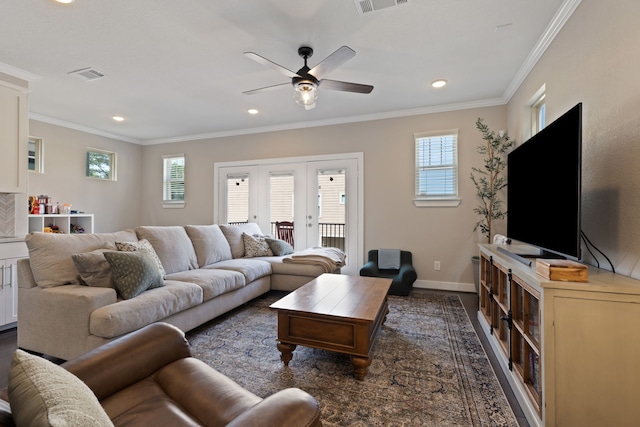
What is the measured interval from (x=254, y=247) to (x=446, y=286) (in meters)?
2.88

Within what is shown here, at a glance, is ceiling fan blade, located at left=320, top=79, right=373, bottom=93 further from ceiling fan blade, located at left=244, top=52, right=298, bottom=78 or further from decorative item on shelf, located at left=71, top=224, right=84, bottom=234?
decorative item on shelf, located at left=71, top=224, right=84, bottom=234

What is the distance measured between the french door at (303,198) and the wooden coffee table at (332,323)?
8.24 ft

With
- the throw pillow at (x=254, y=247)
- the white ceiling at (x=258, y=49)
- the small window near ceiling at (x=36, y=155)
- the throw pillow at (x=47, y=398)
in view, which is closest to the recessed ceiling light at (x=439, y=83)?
the white ceiling at (x=258, y=49)

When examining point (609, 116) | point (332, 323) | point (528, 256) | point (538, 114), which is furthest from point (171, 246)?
point (538, 114)

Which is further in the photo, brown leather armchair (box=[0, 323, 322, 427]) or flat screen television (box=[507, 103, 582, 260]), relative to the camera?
flat screen television (box=[507, 103, 582, 260])

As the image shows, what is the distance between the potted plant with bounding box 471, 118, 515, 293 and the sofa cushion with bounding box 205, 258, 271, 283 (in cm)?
279

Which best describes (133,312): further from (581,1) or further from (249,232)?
(581,1)

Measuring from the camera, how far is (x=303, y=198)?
17.4ft

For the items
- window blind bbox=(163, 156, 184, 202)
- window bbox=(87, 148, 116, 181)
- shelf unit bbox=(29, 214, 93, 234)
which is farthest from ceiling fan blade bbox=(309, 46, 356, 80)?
window bbox=(87, 148, 116, 181)

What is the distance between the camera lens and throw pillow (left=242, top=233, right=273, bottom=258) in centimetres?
441

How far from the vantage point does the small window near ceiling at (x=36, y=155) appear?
482 centimetres

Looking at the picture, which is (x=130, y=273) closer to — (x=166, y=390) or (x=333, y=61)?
(x=166, y=390)

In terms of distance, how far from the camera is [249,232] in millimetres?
4883

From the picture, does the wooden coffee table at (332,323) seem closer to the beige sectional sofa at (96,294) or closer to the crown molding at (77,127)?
the beige sectional sofa at (96,294)
